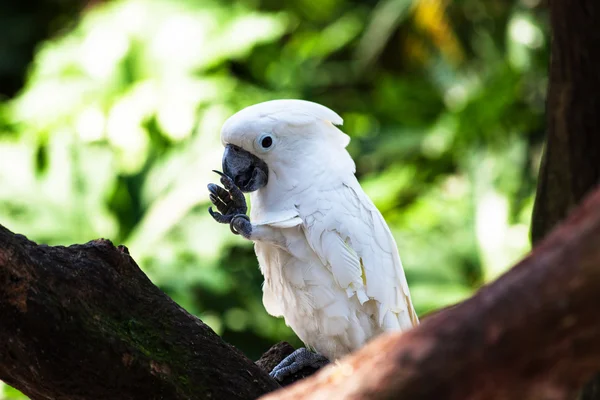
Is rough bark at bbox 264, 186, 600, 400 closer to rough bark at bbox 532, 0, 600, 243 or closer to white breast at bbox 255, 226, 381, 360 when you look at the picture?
white breast at bbox 255, 226, 381, 360

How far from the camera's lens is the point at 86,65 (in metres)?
4.92

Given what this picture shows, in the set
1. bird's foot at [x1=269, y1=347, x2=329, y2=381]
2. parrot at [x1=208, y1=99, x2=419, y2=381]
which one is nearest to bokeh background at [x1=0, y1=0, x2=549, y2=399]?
bird's foot at [x1=269, y1=347, x2=329, y2=381]

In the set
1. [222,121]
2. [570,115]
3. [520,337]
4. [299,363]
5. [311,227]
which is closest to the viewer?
[520,337]

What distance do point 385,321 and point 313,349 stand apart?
21cm

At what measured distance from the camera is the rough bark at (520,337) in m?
0.89

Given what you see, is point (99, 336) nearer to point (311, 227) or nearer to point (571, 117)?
point (311, 227)

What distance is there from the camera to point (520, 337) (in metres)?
0.90

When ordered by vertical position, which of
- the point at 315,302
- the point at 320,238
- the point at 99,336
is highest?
the point at 320,238

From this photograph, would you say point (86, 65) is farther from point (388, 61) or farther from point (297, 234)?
point (297, 234)

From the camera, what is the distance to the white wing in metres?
1.76

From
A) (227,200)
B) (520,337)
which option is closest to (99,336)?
(227,200)

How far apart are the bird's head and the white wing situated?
11cm

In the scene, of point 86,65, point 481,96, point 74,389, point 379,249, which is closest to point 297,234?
point 379,249

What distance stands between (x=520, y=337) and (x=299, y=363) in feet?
3.52
